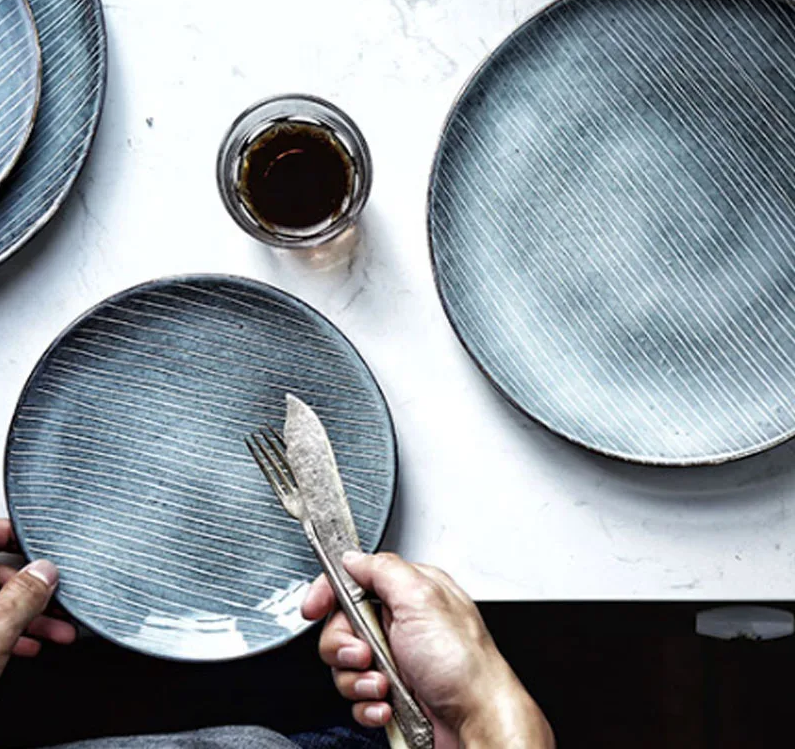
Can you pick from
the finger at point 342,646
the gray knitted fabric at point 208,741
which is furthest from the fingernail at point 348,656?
the gray knitted fabric at point 208,741

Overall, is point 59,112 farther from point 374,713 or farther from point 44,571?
point 374,713

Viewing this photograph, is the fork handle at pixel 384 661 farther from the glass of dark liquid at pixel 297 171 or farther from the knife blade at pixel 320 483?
the glass of dark liquid at pixel 297 171

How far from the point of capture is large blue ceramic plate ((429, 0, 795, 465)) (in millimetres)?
734

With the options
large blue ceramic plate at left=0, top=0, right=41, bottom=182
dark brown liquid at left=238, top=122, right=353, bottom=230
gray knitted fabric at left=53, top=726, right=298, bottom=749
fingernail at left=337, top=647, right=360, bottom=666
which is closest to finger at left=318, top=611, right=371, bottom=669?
fingernail at left=337, top=647, right=360, bottom=666

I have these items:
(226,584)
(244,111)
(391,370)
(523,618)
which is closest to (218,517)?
(226,584)

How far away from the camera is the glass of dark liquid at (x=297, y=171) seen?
73cm

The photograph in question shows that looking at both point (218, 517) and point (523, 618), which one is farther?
point (523, 618)

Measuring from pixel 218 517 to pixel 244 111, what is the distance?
28cm

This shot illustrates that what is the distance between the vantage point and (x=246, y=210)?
732mm

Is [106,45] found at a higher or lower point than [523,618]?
higher

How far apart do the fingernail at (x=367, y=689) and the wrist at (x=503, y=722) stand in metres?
0.07

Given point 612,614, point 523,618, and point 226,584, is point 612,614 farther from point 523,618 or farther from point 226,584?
point 226,584

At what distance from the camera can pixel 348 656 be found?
2.40ft

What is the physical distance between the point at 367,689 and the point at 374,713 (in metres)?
0.02
